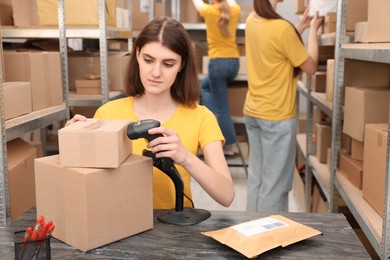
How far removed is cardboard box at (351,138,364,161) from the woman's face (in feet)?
3.06

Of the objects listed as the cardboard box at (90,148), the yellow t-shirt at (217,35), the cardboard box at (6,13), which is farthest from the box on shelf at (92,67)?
the cardboard box at (90,148)

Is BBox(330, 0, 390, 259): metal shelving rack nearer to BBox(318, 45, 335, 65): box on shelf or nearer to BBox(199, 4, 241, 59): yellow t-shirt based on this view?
BBox(318, 45, 335, 65): box on shelf

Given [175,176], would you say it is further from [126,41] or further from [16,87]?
[126,41]

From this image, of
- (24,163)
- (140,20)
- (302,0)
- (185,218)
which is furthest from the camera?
(140,20)

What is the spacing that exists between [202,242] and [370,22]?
1084 millimetres

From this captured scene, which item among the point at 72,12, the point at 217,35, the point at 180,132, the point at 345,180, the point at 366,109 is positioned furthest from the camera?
the point at 217,35

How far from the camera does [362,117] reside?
189 cm

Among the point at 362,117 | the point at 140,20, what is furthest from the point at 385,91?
the point at 140,20

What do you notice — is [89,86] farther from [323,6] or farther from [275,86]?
[323,6]

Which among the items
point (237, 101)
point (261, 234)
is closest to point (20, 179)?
point (261, 234)

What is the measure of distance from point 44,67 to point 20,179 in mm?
511

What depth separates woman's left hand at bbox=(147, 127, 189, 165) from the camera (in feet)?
3.82

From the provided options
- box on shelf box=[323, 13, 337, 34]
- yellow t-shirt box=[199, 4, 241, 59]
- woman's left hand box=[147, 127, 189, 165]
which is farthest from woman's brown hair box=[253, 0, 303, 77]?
woman's left hand box=[147, 127, 189, 165]

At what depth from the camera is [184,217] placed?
125cm
